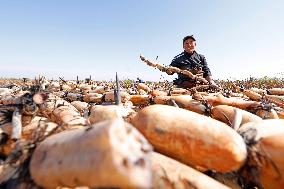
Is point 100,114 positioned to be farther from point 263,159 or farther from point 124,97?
point 124,97

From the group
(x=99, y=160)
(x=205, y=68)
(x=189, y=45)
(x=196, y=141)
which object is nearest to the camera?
(x=99, y=160)

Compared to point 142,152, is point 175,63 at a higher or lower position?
higher

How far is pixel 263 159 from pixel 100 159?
113 cm

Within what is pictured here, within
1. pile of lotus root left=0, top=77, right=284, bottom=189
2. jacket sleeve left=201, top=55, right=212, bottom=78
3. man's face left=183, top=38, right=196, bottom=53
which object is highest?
man's face left=183, top=38, right=196, bottom=53

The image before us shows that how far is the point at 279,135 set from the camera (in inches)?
81.3

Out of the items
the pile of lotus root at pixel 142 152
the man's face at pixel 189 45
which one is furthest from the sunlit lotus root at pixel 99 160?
the man's face at pixel 189 45

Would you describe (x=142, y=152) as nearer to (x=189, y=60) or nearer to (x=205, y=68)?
(x=189, y=60)

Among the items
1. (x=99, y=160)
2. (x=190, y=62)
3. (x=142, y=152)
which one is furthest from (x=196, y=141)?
(x=190, y=62)

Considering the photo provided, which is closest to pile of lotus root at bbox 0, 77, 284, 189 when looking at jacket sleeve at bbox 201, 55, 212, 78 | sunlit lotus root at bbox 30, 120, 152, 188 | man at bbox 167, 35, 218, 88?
sunlit lotus root at bbox 30, 120, 152, 188

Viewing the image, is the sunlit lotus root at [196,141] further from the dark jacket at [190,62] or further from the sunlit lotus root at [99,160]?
the dark jacket at [190,62]

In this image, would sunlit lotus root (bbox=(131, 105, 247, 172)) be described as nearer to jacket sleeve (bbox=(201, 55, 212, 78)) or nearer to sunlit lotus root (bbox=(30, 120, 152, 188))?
sunlit lotus root (bbox=(30, 120, 152, 188))

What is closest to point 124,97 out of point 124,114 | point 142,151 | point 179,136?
point 124,114

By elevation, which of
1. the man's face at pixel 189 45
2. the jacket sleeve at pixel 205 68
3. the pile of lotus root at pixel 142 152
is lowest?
the pile of lotus root at pixel 142 152

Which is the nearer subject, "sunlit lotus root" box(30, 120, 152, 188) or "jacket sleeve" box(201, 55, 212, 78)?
"sunlit lotus root" box(30, 120, 152, 188)
